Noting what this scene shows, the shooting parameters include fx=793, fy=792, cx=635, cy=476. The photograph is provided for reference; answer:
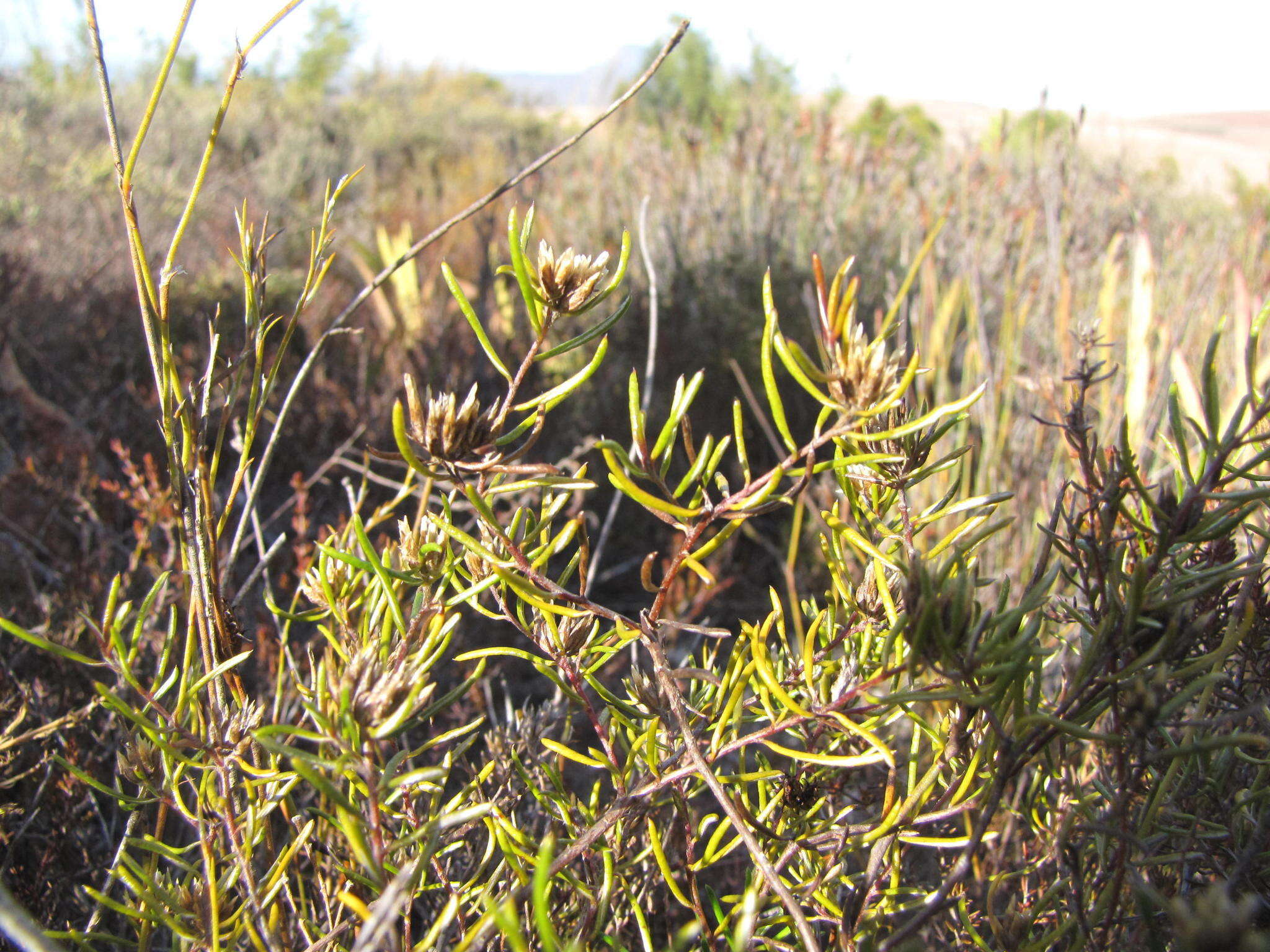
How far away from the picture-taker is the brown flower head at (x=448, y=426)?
0.29 m

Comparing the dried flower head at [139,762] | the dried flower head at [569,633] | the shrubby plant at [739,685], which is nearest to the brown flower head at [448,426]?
the shrubby plant at [739,685]

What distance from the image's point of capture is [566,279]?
0.34 m

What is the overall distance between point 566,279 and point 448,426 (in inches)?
3.5

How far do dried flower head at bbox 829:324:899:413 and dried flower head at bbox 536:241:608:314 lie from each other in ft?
0.36

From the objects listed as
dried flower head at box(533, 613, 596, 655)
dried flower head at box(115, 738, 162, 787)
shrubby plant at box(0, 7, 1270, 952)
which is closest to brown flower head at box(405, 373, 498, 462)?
shrubby plant at box(0, 7, 1270, 952)

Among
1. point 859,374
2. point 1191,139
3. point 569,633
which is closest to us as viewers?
point 859,374

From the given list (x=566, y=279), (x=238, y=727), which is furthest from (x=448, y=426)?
(x=238, y=727)

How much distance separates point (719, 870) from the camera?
0.96 m

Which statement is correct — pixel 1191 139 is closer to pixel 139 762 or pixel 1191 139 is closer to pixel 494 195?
pixel 494 195

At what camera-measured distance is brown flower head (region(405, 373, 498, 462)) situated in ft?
0.97

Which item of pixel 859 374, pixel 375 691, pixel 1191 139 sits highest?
pixel 1191 139

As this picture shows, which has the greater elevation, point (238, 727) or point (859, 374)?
point (859, 374)

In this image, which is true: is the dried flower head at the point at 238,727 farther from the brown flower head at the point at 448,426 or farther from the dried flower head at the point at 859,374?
the dried flower head at the point at 859,374

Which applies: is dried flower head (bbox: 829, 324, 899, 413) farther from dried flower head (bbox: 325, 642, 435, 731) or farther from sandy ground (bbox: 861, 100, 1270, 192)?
sandy ground (bbox: 861, 100, 1270, 192)
